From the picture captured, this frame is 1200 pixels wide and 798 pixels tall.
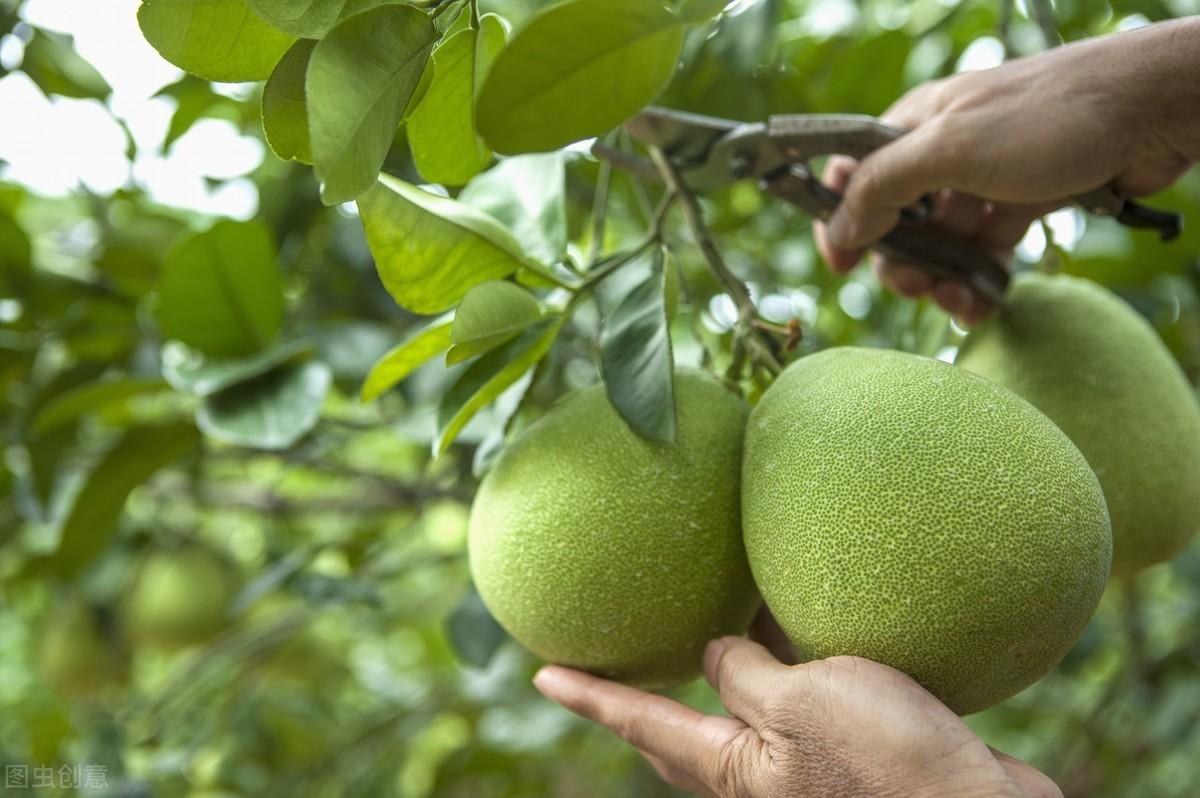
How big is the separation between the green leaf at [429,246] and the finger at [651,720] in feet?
1.03

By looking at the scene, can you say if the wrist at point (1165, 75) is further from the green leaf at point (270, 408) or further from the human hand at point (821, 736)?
the green leaf at point (270, 408)

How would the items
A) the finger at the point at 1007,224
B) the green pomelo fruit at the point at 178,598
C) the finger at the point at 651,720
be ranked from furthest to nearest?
the green pomelo fruit at the point at 178,598, the finger at the point at 1007,224, the finger at the point at 651,720

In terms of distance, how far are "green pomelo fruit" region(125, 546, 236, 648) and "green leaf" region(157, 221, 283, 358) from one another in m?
0.80

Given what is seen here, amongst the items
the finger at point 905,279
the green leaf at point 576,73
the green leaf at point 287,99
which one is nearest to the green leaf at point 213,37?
the green leaf at point 287,99

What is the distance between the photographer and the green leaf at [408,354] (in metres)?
0.78

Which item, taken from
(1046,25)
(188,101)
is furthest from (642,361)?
(188,101)

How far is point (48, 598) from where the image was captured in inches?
71.4

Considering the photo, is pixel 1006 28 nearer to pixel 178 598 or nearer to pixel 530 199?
pixel 530 199

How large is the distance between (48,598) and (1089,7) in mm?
1992

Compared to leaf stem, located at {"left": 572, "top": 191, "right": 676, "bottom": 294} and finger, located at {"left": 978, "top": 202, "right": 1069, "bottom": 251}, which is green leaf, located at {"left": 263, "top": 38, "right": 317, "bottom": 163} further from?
finger, located at {"left": 978, "top": 202, "right": 1069, "bottom": 251}

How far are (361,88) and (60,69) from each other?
98 centimetres

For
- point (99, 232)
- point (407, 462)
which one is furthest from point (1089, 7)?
point (407, 462)

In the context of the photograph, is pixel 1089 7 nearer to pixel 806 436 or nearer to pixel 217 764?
pixel 806 436

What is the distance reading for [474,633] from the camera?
4.07 feet
